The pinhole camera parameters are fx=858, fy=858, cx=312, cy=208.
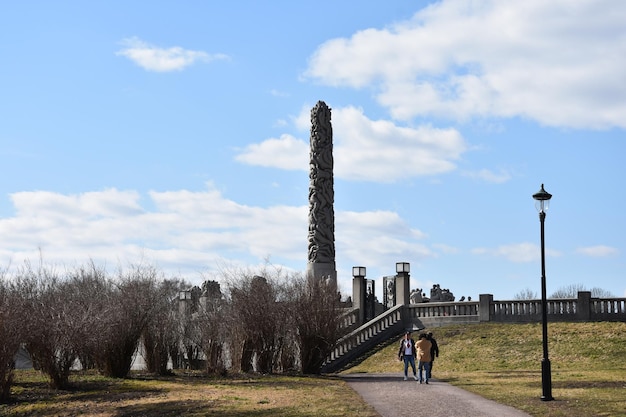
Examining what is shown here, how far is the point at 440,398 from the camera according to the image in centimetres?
2227

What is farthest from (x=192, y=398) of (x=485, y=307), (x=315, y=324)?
(x=485, y=307)

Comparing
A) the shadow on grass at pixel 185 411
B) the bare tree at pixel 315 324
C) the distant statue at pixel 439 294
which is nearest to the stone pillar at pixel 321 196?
the distant statue at pixel 439 294

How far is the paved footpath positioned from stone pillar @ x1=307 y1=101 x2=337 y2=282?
3176cm

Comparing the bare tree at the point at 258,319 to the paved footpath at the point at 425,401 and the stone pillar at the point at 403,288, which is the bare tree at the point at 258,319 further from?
the stone pillar at the point at 403,288

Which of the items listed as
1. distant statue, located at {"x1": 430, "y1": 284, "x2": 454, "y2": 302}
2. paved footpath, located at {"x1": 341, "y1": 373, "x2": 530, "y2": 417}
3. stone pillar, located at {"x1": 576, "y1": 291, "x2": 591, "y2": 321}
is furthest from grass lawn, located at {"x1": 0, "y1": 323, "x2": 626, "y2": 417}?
distant statue, located at {"x1": 430, "y1": 284, "x2": 454, "y2": 302}

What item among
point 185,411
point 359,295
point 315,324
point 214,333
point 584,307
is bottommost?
point 185,411

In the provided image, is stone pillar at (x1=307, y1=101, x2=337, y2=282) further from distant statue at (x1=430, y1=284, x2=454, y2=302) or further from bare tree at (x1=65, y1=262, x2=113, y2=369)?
bare tree at (x1=65, y1=262, x2=113, y2=369)

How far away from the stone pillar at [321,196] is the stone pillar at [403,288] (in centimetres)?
1256

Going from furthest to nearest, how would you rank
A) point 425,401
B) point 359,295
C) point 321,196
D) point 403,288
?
point 321,196 → point 359,295 → point 403,288 → point 425,401

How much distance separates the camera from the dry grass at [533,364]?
2189 centimetres

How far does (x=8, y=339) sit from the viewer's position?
25859 millimetres

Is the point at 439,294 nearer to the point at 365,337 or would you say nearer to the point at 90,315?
the point at 365,337

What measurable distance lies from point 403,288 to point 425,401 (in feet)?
84.4

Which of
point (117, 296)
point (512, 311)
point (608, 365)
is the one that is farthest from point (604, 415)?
point (512, 311)
